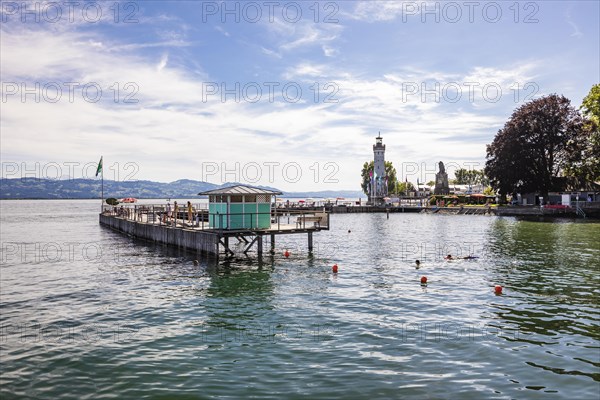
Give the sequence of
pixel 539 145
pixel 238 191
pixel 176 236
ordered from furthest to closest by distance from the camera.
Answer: pixel 539 145 < pixel 176 236 < pixel 238 191

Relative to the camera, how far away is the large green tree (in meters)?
69.8

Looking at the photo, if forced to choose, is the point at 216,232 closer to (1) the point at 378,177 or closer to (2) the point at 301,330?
(2) the point at 301,330

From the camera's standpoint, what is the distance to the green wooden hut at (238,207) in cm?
2973

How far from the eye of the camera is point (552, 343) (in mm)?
13320

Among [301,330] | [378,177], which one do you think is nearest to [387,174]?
[378,177]

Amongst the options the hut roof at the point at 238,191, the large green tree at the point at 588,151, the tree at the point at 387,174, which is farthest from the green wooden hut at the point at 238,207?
the tree at the point at 387,174

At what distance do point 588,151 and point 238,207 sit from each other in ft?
235

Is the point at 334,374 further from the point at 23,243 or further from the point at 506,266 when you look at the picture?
the point at 23,243

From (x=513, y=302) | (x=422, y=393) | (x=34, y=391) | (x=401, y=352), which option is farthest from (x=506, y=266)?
(x=34, y=391)

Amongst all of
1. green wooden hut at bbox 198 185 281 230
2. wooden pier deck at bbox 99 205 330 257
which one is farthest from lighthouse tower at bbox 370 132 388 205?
green wooden hut at bbox 198 185 281 230

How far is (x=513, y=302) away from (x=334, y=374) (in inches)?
429

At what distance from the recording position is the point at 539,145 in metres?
85.0

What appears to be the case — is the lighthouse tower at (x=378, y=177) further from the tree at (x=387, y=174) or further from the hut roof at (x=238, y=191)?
the hut roof at (x=238, y=191)

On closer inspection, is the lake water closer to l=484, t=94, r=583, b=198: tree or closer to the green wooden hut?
the green wooden hut
